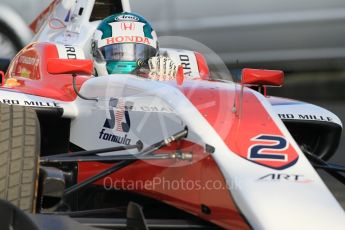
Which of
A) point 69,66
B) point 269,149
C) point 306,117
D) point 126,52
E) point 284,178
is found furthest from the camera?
point 126,52

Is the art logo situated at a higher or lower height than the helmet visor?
lower

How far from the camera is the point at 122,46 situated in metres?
4.95

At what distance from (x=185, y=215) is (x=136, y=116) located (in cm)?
56

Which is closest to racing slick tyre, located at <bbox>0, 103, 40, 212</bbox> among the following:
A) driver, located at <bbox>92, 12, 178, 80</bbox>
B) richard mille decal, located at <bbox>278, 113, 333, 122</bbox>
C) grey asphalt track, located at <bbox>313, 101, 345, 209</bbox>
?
driver, located at <bbox>92, 12, 178, 80</bbox>

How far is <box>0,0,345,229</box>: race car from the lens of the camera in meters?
3.21

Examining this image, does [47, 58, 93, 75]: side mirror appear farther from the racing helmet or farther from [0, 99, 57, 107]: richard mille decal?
the racing helmet

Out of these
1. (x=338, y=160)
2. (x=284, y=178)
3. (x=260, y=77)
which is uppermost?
(x=260, y=77)

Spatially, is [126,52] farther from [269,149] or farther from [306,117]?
[269,149]

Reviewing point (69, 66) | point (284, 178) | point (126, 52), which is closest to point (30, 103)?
point (69, 66)

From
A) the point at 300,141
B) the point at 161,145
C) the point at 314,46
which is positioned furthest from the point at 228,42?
the point at 161,145

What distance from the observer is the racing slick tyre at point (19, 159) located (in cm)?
350

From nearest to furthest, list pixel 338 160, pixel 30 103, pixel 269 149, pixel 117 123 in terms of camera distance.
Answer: pixel 269 149 → pixel 117 123 → pixel 30 103 → pixel 338 160

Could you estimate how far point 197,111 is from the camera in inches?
144

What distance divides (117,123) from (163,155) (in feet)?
1.99
